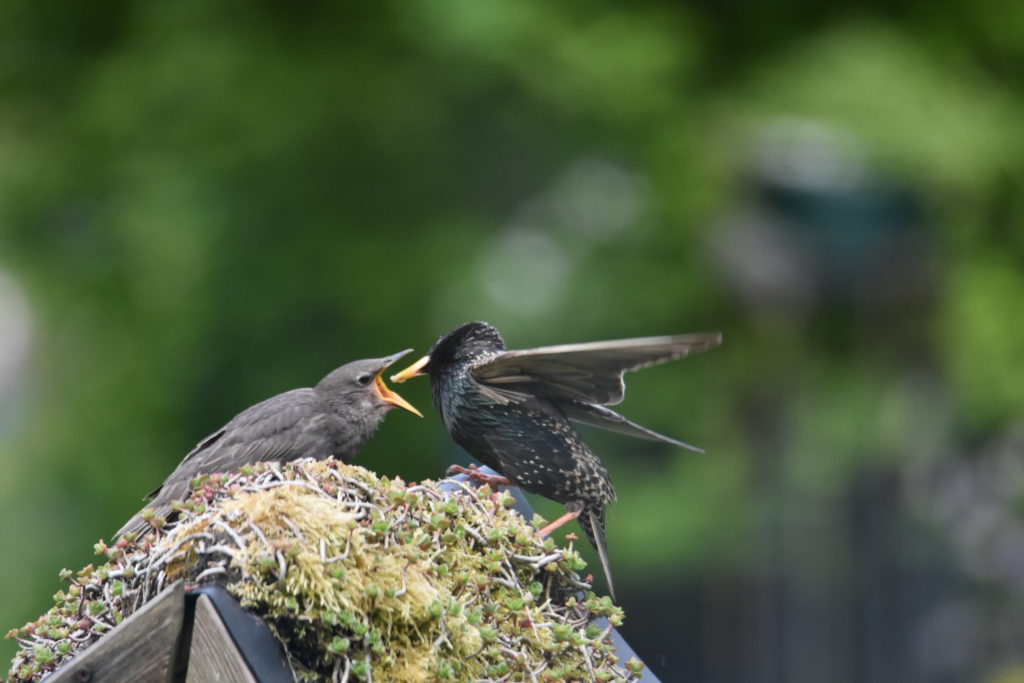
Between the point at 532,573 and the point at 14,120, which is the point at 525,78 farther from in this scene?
the point at 532,573

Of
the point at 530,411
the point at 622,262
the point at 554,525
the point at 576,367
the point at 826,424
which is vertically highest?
the point at 576,367

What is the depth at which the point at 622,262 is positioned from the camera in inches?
313

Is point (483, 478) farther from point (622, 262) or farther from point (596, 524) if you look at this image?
point (622, 262)

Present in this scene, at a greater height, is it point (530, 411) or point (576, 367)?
point (576, 367)

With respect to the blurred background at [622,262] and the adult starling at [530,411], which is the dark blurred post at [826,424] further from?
the adult starling at [530,411]

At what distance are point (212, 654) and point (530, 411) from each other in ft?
4.91

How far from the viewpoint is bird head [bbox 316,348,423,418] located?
168 inches

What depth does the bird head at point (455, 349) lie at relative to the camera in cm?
400

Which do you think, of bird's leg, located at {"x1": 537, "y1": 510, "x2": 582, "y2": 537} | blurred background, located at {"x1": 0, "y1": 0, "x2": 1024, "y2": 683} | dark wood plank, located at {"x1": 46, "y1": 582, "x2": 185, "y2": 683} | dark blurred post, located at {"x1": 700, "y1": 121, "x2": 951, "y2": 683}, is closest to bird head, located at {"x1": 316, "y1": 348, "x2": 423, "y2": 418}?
bird's leg, located at {"x1": 537, "y1": 510, "x2": 582, "y2": 537}

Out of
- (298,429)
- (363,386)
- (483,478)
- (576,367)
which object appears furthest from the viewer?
(363,386)

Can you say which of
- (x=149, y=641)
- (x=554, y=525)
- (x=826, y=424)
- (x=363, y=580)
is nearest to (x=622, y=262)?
(x=826, y=424)

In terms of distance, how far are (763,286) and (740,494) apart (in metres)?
1.76

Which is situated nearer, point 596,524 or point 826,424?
point 596,524

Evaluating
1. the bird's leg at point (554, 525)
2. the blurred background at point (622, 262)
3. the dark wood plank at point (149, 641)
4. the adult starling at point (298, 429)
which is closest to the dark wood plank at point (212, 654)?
the dark wood plank at point (149, 641)
